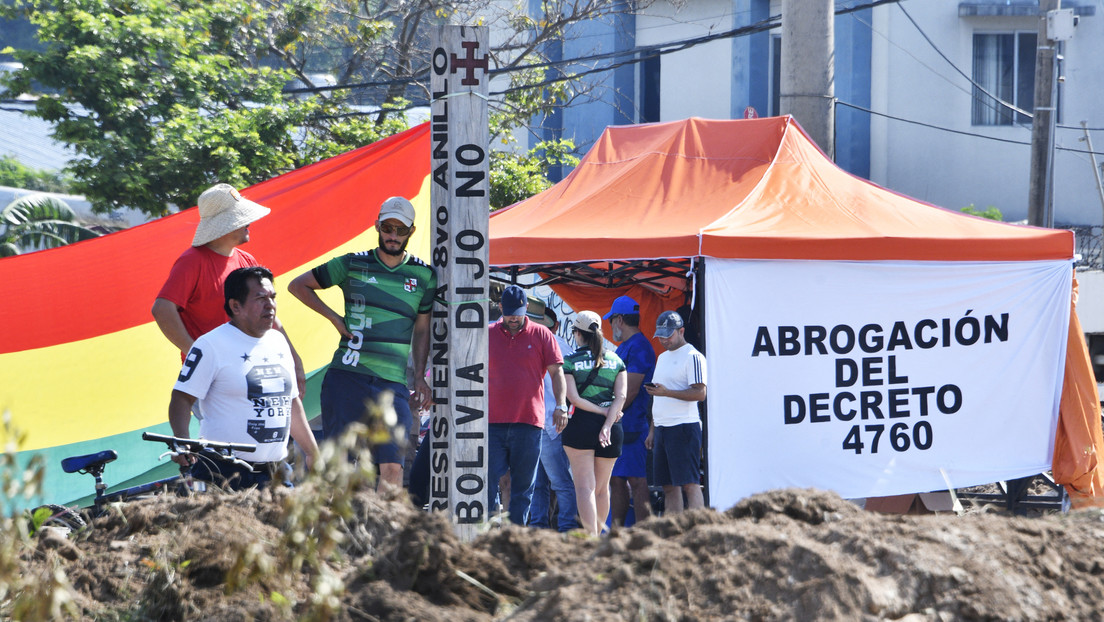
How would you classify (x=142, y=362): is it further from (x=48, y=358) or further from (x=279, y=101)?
(x=279, y=101)

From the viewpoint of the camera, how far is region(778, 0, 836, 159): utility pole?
28.7 feet

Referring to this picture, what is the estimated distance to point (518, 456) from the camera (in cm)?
674

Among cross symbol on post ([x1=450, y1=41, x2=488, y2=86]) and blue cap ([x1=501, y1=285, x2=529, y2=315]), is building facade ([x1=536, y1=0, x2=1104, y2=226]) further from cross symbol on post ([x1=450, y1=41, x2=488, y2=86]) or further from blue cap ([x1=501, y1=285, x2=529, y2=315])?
cross symbol on post ([x1=450, y1=41, x2=488, y2=86])

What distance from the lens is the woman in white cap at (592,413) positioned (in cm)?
714

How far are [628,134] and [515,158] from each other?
4886 millimetres

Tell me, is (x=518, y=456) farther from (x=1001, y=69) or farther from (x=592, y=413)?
(x=1001, y=69)

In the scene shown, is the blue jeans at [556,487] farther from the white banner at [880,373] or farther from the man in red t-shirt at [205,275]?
the man in red t-shirt at [205,275]

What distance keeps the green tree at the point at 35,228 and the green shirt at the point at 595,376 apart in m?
7.94

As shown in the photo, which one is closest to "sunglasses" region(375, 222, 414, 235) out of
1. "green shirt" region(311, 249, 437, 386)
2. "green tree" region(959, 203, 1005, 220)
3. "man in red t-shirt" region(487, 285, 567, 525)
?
"green shirt" region(311, 249, 437, 386)

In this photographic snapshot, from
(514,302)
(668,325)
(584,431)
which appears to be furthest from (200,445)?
(668,325)

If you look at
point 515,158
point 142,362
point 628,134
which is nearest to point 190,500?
point 142,362

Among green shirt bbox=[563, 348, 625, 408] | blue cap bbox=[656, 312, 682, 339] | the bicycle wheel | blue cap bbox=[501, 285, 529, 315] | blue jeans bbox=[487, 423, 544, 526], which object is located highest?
blue cap bbox=[501, 285, 529, 315]

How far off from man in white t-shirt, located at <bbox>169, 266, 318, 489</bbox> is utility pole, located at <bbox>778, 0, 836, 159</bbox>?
221 inches

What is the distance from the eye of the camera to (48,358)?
6305 millimetres
